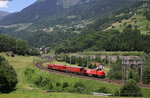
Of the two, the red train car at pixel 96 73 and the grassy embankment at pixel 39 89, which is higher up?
the red train car at pixel 96 73

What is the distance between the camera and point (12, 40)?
182m

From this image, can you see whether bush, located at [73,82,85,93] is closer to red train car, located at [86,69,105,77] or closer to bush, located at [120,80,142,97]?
red train car, located at [86,69,105,77]

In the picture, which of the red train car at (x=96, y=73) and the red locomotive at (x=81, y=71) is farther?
the red locomotive at (x=81, y=71)

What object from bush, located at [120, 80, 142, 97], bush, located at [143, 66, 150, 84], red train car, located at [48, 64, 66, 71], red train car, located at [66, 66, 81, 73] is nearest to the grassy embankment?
bush, located at [120, 80, 142, 97]

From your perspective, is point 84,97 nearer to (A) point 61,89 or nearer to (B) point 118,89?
(B) point 118,89


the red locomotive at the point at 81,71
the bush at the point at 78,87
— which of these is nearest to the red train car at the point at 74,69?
the red locomotive at the point at 81,71

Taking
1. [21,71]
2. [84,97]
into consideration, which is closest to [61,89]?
[84,97]

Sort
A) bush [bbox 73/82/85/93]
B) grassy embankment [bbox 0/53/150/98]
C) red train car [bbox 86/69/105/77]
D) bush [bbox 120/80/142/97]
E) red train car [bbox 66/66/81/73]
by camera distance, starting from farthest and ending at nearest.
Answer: red train car [bbox 66/66/81/73], red train car [bbox 86/69/105/77], bush [bbox 73/82/85/93], bush [bbox 120/80/142/97], grassy embankment [bbox 0/53/150/98]

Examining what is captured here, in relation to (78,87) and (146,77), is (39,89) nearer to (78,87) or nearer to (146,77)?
(78,87)

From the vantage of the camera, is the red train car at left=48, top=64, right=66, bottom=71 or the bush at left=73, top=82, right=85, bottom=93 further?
the red train car at left=48, top=64, right=66, bottom=71

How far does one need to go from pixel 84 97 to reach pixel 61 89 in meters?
21.1

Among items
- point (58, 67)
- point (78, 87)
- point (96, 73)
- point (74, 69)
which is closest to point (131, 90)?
point (78, 87)

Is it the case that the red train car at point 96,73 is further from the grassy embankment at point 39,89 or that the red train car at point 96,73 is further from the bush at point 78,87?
the bush at point 78,87

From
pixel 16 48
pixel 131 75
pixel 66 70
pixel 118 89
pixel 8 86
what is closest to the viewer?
pixel 118 89
